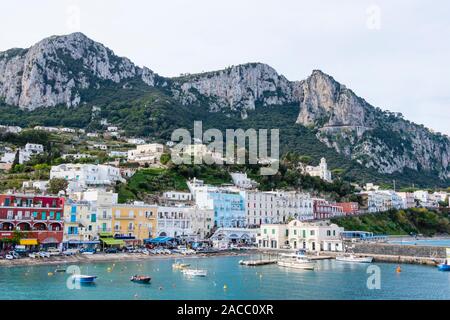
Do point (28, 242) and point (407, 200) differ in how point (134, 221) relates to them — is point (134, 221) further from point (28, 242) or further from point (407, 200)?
point (407, 200)

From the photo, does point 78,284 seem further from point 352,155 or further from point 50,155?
point 352,155

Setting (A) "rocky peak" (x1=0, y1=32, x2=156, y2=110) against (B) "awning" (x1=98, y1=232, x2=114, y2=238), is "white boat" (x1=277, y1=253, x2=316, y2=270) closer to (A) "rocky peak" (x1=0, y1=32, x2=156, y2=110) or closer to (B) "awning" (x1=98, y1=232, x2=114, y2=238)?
(B) "awning" (x1=98, y1=232, x2=114, y2=238)

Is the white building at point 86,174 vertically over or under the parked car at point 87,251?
over

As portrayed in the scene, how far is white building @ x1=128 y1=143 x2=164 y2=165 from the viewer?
10488 cm

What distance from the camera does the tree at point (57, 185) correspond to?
7422cm

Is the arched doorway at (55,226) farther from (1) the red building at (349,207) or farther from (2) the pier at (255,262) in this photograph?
(1) the red building at (349,207)

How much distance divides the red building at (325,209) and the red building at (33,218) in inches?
Answer: 2135

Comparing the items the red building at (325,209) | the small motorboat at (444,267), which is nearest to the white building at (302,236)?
the small motorboat at (444,267)

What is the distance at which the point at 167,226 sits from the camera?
7381 centimetres

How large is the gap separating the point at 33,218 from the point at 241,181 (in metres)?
49.9

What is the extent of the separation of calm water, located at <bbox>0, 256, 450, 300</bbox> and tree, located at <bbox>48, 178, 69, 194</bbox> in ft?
76.9

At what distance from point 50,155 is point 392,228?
7409 cm

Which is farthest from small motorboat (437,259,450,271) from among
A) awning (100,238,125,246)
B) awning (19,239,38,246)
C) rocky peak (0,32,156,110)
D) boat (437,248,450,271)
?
rocky peak (0,32,156,110)
